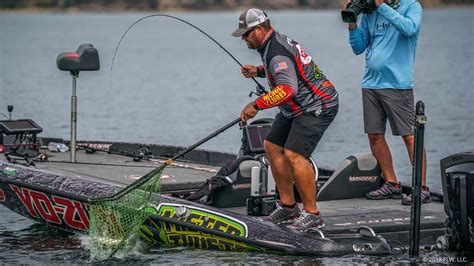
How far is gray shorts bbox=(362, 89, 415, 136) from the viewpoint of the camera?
39.3 feet

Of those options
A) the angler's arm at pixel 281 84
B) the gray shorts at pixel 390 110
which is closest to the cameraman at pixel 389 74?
the gray shorts at pixel 390 110

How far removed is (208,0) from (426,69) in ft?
297

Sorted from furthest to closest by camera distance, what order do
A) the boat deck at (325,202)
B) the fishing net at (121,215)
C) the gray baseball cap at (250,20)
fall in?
the boat deck at (325,202), the fishing net at (121,215), the gray baseball cap at (250,20)

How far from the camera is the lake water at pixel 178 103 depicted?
12492 millimetres

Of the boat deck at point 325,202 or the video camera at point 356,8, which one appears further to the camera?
the video camera at point 356,8

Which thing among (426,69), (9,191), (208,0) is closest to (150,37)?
(426,69)

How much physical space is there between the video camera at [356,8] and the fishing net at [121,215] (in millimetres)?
2385

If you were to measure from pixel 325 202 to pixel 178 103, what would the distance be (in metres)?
19.1

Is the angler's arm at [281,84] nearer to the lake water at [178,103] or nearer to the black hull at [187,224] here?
the black hull at [187,224]

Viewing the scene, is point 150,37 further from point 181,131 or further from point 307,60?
point 307,60

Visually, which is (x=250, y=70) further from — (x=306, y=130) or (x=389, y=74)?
(x=389, y=74)

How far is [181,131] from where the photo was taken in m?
24.3

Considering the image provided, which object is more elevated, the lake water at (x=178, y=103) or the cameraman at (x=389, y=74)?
the cameraman at (x=389, y=74)

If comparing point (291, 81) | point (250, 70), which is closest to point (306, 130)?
point (291, 81)
